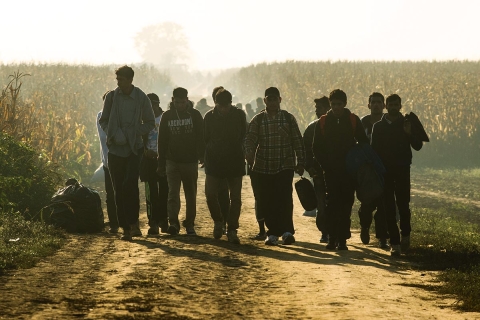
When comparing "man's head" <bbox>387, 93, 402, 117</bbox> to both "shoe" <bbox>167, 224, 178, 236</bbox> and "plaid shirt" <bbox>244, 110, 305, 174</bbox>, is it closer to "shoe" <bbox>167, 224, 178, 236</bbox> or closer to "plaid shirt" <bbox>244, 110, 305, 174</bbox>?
"plaid shirt" <bbox>244, 110, 305, 174</bbox>

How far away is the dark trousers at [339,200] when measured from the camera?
11594mm

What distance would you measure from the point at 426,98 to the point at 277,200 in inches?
923

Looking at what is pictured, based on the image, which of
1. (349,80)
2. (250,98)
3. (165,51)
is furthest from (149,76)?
(165,51)

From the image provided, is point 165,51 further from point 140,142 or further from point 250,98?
point 140,142

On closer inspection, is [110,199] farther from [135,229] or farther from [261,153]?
[261,153]

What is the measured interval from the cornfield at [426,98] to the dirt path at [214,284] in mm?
20334

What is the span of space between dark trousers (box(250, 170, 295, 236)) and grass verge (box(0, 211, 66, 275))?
2714mm

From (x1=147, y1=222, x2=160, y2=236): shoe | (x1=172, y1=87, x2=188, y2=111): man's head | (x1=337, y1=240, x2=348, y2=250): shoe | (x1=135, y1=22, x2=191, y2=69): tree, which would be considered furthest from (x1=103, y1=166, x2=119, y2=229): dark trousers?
(x1=135, y1=22, x2=191, y2=69): tree

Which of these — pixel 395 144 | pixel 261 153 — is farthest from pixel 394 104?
pixel 261 153

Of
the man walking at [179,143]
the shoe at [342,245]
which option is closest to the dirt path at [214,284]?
the shoe at [342,245]

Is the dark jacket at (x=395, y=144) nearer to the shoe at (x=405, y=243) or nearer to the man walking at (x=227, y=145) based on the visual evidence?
the shoe at (x=405, y=243)

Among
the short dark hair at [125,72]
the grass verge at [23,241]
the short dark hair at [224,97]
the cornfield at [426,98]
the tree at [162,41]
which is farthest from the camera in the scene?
the tree at [162,41]

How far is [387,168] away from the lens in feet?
38.0

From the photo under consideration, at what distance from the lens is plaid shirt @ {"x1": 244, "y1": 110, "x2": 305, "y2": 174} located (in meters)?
11.7
